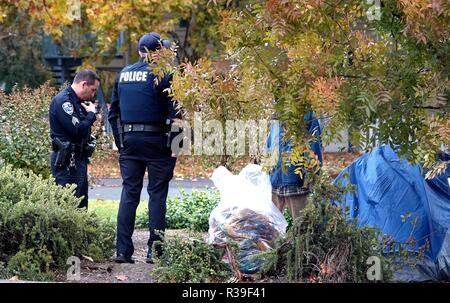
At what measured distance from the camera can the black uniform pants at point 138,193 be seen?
26.0 feet

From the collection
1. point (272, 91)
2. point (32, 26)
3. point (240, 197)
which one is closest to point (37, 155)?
point (240, 197)

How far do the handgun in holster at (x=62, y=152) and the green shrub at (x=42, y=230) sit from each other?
2.16ft

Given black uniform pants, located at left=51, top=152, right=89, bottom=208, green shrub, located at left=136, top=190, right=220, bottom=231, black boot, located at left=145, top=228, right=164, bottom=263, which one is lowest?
black boot, located at left=145, top=228, right=164, bottom=263

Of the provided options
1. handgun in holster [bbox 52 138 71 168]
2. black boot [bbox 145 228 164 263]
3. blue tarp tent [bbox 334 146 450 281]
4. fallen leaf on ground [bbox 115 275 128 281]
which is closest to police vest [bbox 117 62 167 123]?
handgun in holster [bbox 52 138 71 168]

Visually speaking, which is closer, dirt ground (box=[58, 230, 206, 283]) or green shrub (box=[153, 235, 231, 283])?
green shrub (box=[153, 235, 231, 283])

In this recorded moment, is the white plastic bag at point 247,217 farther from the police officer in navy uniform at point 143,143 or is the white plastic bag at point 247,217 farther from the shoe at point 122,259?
the shoe at point 122,259

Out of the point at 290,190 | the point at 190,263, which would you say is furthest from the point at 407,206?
the point at 190,263

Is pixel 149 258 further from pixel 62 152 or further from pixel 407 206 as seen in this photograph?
pixel 407 206

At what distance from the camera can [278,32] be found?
5547mm

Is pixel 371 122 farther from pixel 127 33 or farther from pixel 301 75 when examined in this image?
pixel 127 33

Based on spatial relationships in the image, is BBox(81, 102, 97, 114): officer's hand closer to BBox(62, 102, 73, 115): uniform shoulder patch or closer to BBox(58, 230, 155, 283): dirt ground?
BBox(62, 102, 73, 115): uniform shoulder patch

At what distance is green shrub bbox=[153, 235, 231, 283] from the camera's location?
6.92 metres
